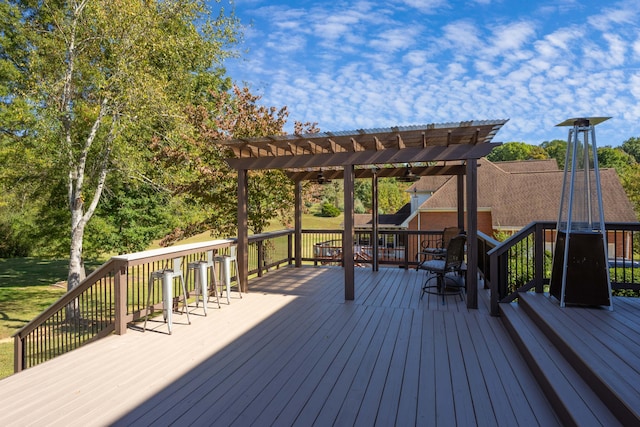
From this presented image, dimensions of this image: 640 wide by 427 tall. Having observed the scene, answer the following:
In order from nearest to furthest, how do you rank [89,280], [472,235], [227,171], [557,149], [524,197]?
[89,280]
[472,235]
[227,171]
[524,197]
[557,149]

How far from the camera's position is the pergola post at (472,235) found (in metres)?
4.92

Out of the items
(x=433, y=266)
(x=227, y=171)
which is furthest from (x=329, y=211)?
Answer: (x=433, y=266)

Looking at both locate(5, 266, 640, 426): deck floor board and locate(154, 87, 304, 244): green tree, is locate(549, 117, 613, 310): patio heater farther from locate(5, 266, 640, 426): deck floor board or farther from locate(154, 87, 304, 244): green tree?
locate(154, 87, 304, 244): green tree

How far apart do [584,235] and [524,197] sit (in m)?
14.8

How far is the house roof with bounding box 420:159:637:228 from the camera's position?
15.6 meters

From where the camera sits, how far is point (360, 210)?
3338 cm

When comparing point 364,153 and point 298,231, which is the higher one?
point 364,153

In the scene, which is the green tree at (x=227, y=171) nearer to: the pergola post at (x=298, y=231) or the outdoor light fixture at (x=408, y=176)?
the pergola post at (x=298, y=231)

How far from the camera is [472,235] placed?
16.2ft

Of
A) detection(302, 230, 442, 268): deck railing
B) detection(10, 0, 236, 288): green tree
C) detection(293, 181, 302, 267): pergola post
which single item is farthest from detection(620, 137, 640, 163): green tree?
detection(10, 0, 236, 288): green tree

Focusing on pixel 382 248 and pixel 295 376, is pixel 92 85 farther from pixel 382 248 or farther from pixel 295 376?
pixel 295 376

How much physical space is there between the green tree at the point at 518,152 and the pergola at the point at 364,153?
1786 inches

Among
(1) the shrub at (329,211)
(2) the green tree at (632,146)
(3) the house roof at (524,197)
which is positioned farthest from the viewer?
(2) the green tree at (632,146)

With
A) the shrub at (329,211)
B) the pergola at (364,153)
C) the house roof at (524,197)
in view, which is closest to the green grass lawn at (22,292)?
the pergola at (364,153)
